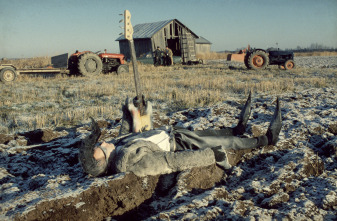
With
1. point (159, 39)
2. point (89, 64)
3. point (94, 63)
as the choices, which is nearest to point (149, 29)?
point (159, 39)

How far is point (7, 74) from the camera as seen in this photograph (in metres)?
9.81

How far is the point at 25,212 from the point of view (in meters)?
1.81

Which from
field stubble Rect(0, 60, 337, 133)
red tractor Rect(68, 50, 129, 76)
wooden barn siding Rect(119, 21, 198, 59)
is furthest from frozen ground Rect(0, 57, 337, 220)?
wooden barn siding Rect(119, 21, 198, 59)

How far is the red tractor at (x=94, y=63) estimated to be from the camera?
11.1m

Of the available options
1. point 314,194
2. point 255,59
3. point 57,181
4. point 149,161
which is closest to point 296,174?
point 314,194

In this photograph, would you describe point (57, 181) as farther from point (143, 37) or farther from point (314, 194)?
point (143, 37)

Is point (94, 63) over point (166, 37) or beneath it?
beneath

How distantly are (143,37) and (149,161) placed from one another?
20.2 metres

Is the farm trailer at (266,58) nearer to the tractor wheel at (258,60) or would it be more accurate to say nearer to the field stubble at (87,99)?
the tractor wheel at (258,60)

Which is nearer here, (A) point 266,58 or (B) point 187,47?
(A) point 266,58

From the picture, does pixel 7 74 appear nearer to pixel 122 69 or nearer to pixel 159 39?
pixel 122 69

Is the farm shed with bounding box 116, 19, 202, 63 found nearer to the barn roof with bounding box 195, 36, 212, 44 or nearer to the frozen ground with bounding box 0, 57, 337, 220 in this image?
the frozen ground with bounding box 0, 57, 337, 220

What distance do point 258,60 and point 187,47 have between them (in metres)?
8.82

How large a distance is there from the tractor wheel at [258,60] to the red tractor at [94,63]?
6760 millimetres
